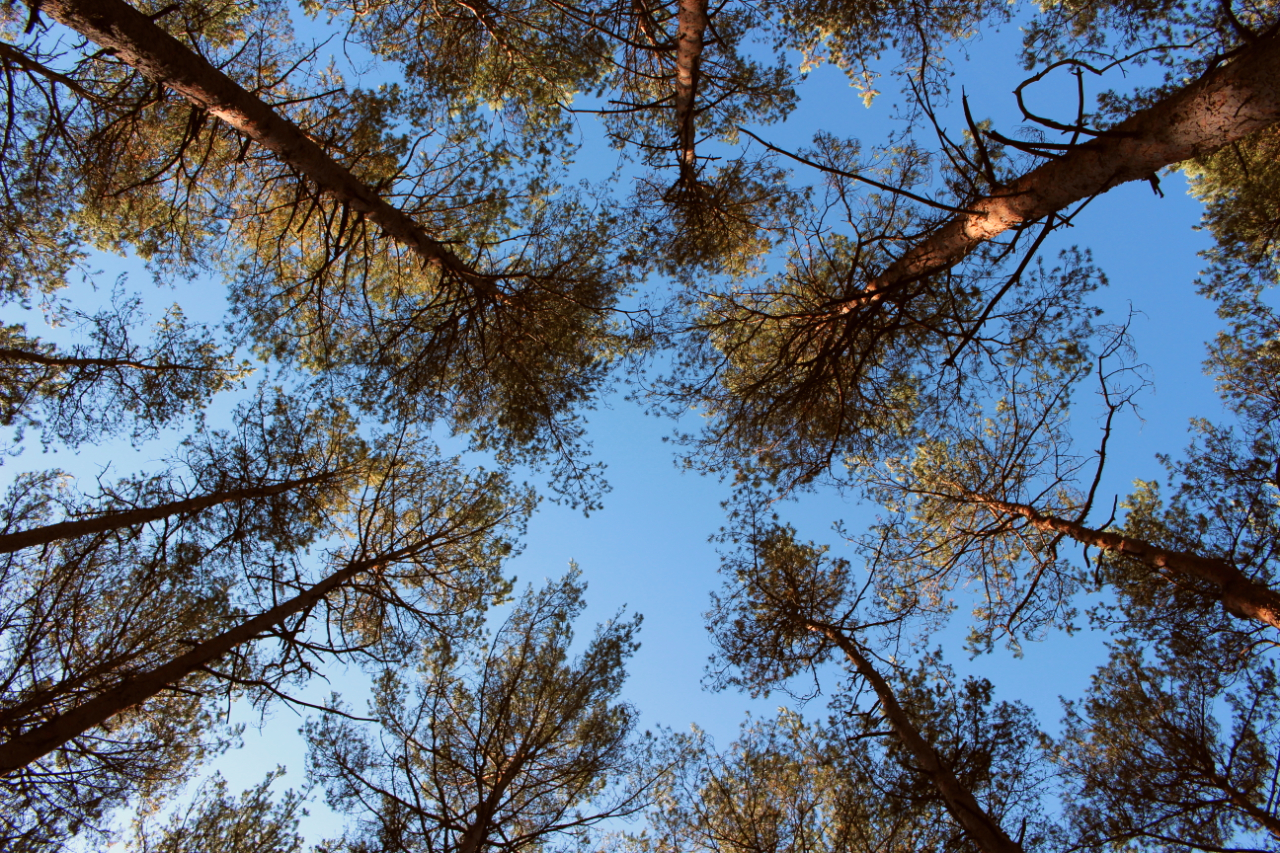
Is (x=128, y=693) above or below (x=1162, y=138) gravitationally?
above

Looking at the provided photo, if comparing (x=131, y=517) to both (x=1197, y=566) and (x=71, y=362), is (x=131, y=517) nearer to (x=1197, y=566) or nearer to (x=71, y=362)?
(x=71, y=362)

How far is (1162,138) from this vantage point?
3.16 m

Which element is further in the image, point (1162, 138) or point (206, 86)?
point (206, 86)

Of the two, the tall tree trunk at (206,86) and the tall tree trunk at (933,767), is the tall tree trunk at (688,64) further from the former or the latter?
the tall tree trunk at (933,767)

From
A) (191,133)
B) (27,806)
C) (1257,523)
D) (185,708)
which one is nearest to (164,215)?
(191,133)

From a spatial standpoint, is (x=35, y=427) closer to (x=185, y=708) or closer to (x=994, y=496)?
(x=185, y=708)

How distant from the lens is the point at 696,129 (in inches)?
316

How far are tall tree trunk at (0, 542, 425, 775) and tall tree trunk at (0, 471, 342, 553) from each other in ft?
5.03

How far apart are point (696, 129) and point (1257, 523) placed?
8701mm

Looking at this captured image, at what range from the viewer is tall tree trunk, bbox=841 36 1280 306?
9.52 ft

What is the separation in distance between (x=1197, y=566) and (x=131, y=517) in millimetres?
10700

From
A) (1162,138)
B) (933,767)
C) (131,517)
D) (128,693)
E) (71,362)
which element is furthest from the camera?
(71,362)

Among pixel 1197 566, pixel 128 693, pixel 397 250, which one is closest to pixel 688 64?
pixel 397 250

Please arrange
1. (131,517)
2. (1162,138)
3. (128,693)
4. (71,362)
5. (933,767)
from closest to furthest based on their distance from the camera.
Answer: (1162,138) → (128,693) → (933,767) → (131,517) → (71,362)
